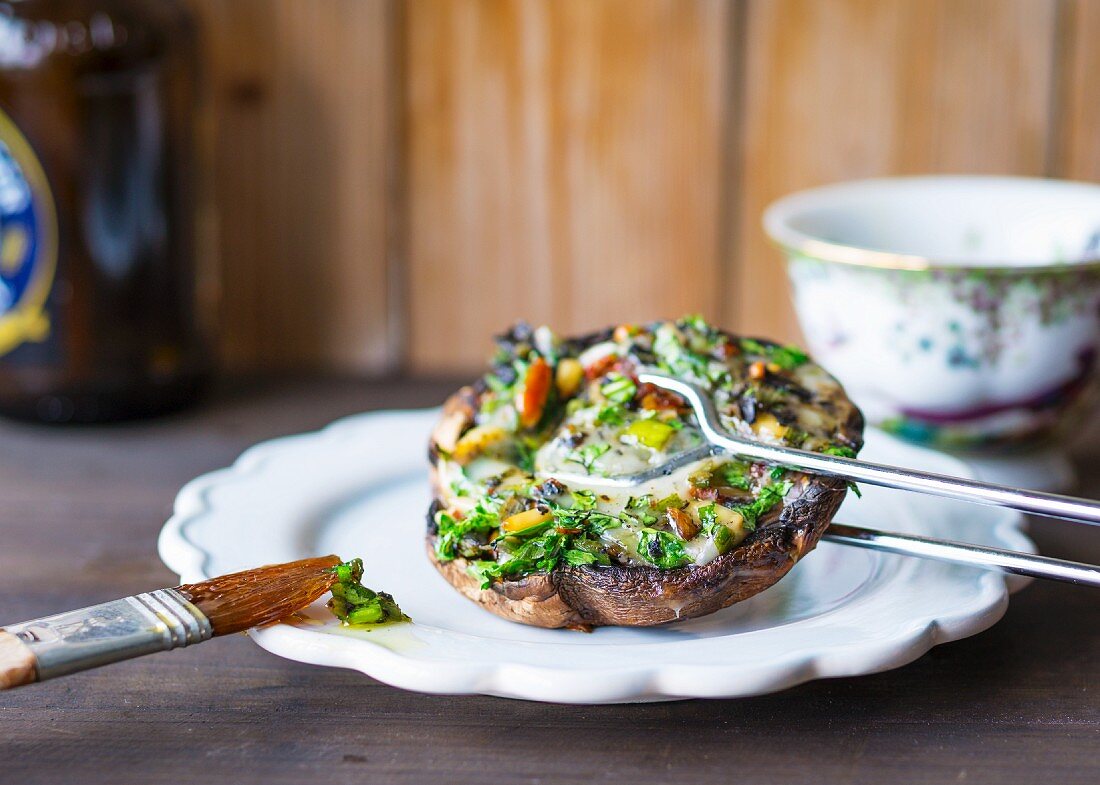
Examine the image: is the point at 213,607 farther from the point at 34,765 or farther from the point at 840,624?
the point at 840,624

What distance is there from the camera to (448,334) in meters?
1.81

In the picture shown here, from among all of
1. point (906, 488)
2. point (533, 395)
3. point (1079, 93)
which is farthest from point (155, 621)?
point (1079, 93)

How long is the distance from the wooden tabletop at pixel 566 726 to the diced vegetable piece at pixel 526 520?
0.41ft

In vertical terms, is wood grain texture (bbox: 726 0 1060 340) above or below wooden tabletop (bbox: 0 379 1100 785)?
above

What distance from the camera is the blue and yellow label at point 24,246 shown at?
1.44 metres

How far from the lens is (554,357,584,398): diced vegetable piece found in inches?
41.6

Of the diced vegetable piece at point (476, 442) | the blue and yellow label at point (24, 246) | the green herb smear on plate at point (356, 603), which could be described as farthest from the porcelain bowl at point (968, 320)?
the blue and yellow label at point (24, 246)

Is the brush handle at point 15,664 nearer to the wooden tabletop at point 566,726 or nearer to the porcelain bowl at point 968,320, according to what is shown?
the wooden tabletop at point 566,726

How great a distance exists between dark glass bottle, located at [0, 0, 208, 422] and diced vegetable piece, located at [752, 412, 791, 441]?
2.99 ft

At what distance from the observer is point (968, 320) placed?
121cm

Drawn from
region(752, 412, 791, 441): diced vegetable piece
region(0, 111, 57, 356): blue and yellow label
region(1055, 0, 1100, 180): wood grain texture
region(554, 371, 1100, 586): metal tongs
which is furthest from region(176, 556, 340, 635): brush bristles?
region(1055, 0, 1100, 180): wood grain texture

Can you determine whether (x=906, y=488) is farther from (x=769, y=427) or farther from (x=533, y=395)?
(x=533, y=395)

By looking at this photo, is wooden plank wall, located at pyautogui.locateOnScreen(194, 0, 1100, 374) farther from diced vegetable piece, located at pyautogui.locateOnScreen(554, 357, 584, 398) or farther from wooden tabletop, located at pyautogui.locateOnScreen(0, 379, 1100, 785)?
wooden tabletop, located at pyautogui.locateOnScreen(0, 379, 1100, 785)

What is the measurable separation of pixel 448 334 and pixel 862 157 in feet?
2.18
